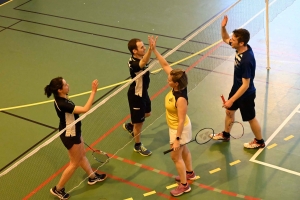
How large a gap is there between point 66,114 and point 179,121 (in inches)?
56.7

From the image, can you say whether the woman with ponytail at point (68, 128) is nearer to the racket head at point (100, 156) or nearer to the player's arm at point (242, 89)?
the racket head at point (100, 156)

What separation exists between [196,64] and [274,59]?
1719 mm

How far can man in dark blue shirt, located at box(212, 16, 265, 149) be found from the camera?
6.04m

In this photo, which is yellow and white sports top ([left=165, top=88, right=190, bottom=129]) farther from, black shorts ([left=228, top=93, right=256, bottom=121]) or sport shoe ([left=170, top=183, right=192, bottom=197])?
black shorts ([left=228, top=93, right=256, bottom=121])

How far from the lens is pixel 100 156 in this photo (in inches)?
266

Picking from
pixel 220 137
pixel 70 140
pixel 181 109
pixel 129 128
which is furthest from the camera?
pixel 129 128

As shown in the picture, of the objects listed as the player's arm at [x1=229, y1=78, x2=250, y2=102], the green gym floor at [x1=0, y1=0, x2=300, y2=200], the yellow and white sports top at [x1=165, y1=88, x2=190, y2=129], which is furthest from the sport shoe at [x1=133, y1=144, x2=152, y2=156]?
the player's arm at [x1=229, y1=78, x2=250, y2=102]

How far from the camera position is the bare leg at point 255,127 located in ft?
21.6

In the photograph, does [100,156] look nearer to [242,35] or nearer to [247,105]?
[247,105]

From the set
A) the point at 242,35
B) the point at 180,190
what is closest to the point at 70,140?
the point at 180,190

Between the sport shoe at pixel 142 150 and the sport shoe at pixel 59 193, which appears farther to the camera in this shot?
the sport shoe at pixel 142 150

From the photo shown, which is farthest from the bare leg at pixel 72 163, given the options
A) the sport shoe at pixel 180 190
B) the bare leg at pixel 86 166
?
the sport shoe at pixel 180 190

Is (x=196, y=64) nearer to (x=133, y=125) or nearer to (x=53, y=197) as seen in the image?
(x=133, y=125)

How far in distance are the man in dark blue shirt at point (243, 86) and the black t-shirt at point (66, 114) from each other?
81.1 inches
